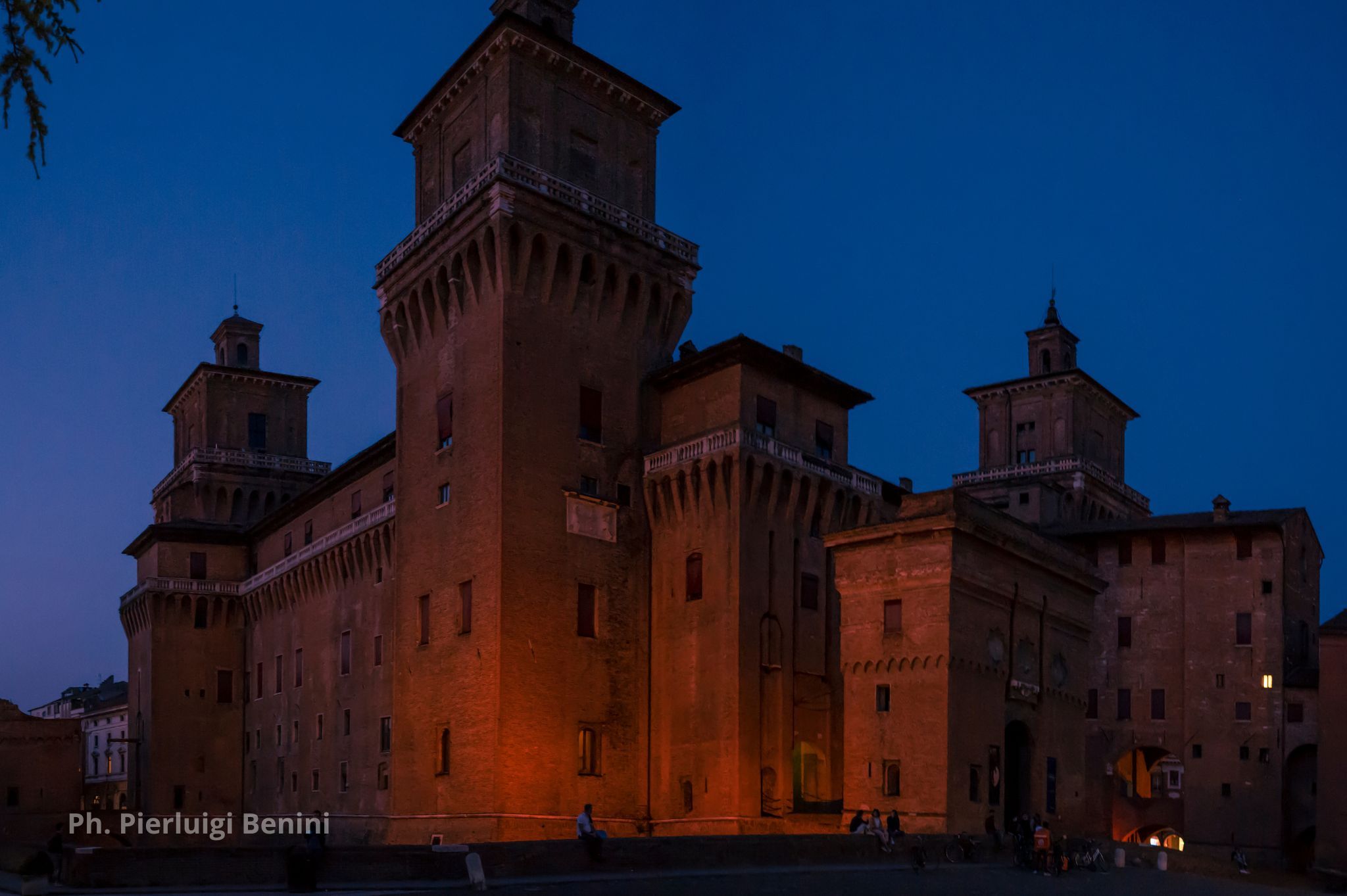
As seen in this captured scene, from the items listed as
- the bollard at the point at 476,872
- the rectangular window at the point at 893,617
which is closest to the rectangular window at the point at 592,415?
the rectangular window at the point at 893,617

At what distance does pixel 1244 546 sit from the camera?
57531 millimetres

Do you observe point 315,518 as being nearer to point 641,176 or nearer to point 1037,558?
point 641,176

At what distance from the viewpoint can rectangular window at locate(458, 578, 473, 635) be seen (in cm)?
4503

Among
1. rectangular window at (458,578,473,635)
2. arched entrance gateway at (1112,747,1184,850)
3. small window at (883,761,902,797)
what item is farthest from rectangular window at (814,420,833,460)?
arched entrance gateway at (1112,747,1184,850)

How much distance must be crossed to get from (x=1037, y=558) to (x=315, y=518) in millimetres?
36148

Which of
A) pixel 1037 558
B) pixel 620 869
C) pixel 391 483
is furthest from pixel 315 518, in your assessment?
pixel 620 869

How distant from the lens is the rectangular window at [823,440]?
50.1 meters

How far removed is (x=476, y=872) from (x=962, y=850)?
1476 centimetres

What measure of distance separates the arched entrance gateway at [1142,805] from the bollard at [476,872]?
41.7m

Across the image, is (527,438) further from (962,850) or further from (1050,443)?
(1050,443)

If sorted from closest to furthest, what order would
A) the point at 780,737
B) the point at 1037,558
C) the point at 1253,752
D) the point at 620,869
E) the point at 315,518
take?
1. the point at 620,869
2. the point at 1037,558
3. the point at 780,737
4. the point at 1253,752
5. the point at 315,518

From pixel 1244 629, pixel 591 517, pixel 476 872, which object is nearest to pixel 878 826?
pixel 476 872

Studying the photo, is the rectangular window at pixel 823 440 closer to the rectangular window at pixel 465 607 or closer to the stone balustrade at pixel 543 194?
the stone balustrade at pixel 543 194

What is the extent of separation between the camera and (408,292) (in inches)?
2000
